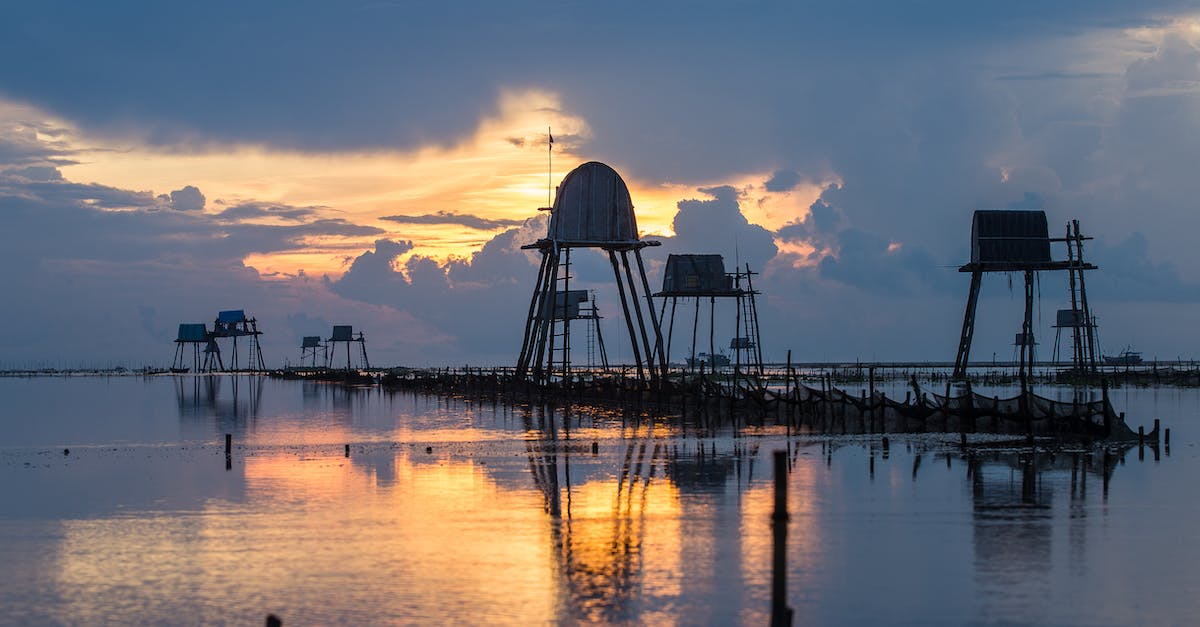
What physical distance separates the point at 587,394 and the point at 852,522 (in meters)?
53.0

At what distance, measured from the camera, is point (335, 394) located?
355 ft

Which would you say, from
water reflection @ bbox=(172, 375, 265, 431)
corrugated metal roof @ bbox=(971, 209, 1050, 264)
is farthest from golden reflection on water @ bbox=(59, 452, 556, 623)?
corrugated metal roof @ bbox=(971, 209, 1050, 264)

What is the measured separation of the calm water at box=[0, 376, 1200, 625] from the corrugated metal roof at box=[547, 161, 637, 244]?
25992 mm

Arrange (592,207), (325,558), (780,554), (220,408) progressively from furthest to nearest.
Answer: (220,408), (592,207), (325,558), (780,554)

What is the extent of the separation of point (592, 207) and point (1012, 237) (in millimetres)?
27484

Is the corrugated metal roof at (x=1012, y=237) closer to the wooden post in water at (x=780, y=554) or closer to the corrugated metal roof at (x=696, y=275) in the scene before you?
the corrugated metal roof at (x=696, y=275)

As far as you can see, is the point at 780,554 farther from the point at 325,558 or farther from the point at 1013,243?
the point at 1013,243

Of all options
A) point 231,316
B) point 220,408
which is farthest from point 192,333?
point 220,408

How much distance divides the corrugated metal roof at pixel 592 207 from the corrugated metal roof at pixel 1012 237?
77.4ft

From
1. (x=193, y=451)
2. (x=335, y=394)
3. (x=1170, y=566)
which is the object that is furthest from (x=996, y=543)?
(x=335, y=394)

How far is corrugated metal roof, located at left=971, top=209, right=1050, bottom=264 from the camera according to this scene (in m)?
77.9

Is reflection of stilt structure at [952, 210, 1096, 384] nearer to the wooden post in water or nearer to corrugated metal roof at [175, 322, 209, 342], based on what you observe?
the wooden post in water

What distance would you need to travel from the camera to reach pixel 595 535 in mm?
23781

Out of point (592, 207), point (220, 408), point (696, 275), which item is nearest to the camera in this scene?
point (592, 207)
